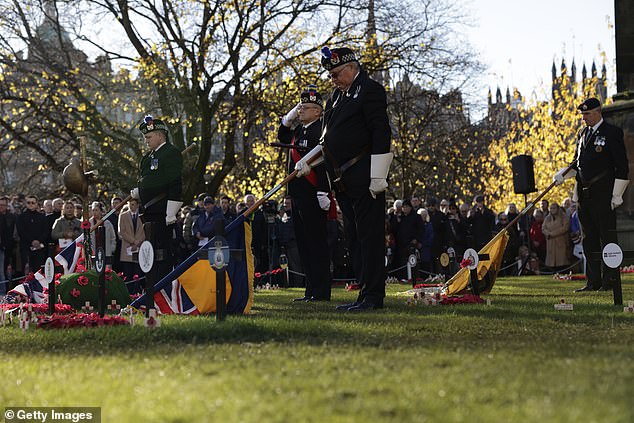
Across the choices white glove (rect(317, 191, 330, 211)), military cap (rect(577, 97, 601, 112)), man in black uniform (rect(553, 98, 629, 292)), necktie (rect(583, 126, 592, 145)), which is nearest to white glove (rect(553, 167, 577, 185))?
man in black uniform (rect(553, 98, 629, 292))

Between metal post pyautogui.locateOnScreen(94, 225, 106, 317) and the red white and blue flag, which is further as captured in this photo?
the red white and blue flag

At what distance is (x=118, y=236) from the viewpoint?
17.9m

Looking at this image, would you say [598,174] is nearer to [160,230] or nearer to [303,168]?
[303,168]

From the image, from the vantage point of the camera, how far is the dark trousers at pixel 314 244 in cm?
1040

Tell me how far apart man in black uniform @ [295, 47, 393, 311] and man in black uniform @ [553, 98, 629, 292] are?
12.4 feet

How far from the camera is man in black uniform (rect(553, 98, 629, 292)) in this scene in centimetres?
1159

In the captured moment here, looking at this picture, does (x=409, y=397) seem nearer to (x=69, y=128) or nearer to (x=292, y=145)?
(x=292, y=145)

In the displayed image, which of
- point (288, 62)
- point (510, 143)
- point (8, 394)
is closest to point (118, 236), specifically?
point (288, 62)

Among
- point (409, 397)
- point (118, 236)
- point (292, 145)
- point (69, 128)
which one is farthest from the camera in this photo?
point (69, 128)

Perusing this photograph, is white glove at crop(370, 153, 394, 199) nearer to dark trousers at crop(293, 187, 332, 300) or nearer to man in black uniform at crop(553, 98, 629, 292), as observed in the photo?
dark trousers at crop(293, 187, 332, 300)

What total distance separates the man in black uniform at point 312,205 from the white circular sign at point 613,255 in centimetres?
310

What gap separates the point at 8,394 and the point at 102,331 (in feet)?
8.12

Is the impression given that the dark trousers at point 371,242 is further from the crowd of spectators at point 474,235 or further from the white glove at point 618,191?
the crowd of spectators at point 474,235

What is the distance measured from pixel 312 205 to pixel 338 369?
594cm
